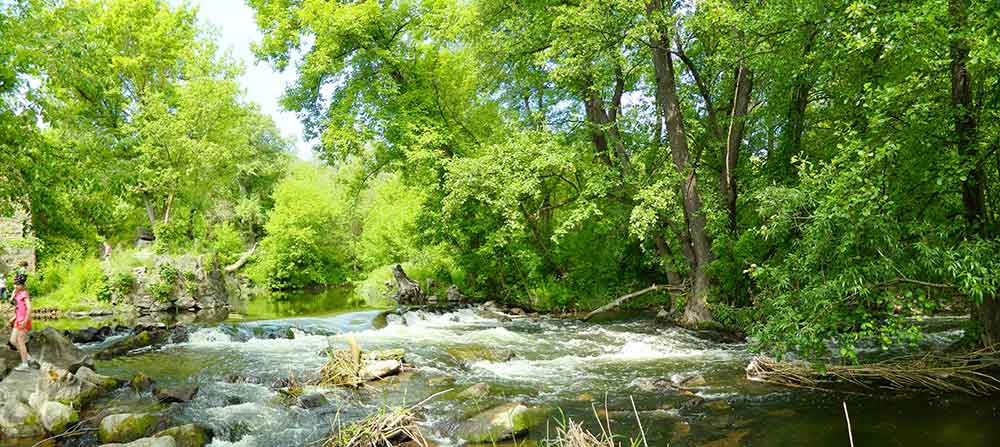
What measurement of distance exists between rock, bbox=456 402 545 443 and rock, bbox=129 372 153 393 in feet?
18.8

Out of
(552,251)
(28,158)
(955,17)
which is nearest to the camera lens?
(955,17)

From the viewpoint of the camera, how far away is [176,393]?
9.18m

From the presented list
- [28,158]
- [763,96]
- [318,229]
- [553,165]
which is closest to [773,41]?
[763,96]

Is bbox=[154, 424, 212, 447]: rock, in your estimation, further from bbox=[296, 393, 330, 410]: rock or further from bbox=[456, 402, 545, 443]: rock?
bbox=[456, 402, 545, 443]: rock

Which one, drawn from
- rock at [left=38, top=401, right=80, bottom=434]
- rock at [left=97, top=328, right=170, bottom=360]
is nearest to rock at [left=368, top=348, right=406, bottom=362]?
rock at [left=38, top=401, right=80, bottom=434]

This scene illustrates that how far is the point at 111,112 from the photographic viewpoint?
1062 inches

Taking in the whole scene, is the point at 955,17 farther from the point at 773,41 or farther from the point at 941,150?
the point at 773,41

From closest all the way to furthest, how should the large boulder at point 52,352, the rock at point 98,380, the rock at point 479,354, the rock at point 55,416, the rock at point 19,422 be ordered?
the rock at point 19,422
the rock at point 55,416
the rock at point 98,380
the large boulder at point 52,352
the rock at point 479,354

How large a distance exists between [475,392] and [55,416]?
5.69 metres

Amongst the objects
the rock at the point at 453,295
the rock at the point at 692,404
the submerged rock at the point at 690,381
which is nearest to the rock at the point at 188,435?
the rock at the point at 692,404

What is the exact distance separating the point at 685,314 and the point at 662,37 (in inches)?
297

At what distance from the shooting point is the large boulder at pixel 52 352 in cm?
1027

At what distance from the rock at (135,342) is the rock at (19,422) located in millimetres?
5786

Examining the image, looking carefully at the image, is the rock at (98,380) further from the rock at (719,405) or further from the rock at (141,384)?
the rock at (719,405)
